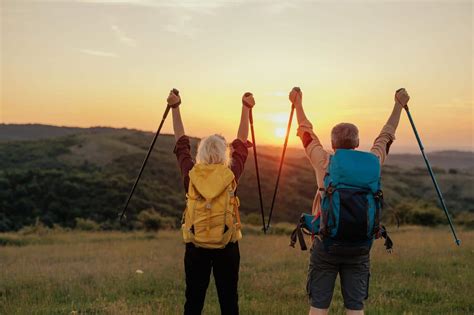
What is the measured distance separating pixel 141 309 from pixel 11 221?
35.6 metres

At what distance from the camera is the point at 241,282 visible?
1078cm

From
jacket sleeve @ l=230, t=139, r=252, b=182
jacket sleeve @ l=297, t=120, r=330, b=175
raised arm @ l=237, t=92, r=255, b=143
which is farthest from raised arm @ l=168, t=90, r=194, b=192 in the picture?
jacket sleeve @ l=297, t=120, r=330, b=175

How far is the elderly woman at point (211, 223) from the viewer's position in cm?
529

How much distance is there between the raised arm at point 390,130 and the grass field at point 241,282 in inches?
131

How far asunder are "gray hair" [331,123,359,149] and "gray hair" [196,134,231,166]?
1051mm

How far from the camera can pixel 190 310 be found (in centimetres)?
556

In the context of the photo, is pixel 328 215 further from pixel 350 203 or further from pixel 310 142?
pixel 310 142

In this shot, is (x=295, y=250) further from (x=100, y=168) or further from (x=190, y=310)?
(x=100, y=168)

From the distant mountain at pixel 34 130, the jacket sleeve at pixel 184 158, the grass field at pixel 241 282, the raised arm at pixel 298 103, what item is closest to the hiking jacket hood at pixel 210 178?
the jacket sleeve at pixel 184 158

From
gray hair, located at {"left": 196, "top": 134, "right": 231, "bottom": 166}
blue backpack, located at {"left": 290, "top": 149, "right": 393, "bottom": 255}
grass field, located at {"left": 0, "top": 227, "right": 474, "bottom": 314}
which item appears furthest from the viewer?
grass field, located at {"left": 0, "top": 227, "right": 474, "bottom": 314}

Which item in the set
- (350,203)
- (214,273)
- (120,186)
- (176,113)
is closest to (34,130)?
(120,186)

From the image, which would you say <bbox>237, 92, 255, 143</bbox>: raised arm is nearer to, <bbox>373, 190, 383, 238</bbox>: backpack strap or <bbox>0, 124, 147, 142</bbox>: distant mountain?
<bbox>373, 190, 383, 238</bbox>: backpack strap

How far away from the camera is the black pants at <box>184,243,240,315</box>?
17.7ft

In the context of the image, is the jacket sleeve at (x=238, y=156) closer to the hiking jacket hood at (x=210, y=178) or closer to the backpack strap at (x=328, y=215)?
the hiking jacket hood at (x=210, y=178)
